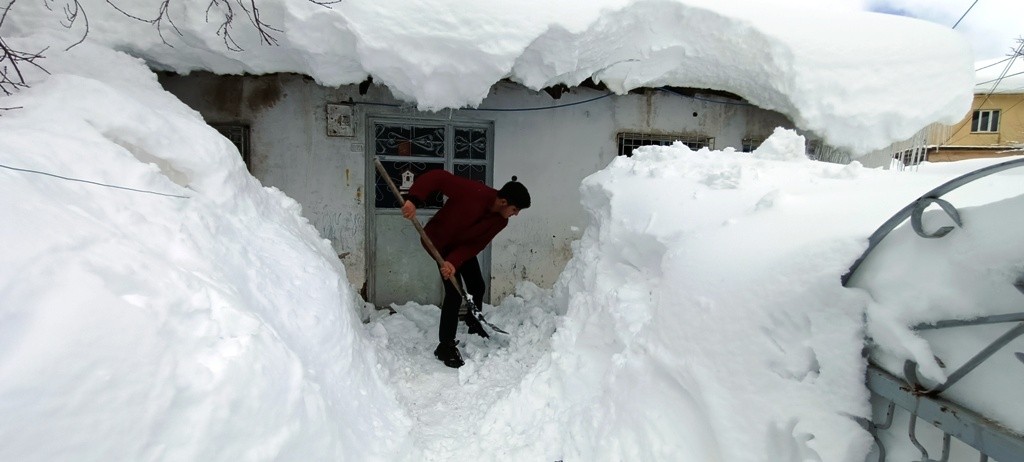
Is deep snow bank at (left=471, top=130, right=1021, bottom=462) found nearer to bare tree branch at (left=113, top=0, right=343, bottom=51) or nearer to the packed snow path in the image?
the packed snow path

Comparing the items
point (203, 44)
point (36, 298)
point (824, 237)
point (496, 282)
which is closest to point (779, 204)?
point (824, 237)

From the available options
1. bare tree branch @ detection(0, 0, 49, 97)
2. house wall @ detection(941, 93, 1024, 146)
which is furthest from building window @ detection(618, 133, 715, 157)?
house wall @ detection(941, 93, 1024, 146)

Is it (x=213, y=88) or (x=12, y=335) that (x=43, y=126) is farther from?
(x=213, y=88)

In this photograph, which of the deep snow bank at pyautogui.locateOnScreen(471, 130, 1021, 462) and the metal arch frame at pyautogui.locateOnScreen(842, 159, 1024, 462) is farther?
the deep snow bank at pyautogui.locateOnScreen(471, 130, 1021, 462)

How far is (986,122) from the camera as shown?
53.5 ft

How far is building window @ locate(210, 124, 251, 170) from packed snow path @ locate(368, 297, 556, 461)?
2.02 m

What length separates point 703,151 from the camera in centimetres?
353

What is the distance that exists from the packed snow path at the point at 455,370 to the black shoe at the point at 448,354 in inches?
1.9

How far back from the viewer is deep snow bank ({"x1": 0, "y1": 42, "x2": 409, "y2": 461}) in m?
1.20

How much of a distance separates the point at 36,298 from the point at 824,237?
7.59 feet

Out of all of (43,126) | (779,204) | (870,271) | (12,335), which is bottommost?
(12,335)

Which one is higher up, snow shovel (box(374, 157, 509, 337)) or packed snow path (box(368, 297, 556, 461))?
snow shovel (box(374, 157, 509, 337))

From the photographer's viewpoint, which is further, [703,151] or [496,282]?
[496,282]

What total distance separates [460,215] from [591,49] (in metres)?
1.90
